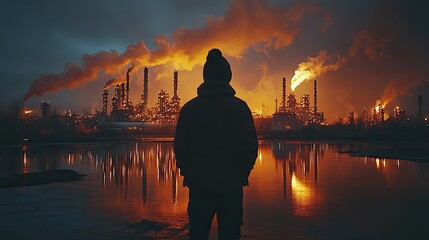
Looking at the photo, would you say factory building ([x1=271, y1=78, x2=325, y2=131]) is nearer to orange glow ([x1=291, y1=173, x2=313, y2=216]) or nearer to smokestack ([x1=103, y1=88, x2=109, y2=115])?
smokestack ([x1=103, y1=88, x2=109, y2=115])

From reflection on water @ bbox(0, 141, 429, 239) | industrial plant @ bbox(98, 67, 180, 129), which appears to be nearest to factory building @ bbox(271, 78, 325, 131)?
industrial plant @ bbox(98, 67, 180, 129)

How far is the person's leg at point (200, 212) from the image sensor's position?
4.05 metres

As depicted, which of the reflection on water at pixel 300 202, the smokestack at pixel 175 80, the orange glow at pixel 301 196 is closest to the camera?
the reflection on water at pixel 300 202

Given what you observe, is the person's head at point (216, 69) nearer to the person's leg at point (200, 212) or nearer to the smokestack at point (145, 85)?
the person's leg at point (200, 212)

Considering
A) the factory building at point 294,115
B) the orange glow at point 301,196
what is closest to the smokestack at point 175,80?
the factory building at point 294,115

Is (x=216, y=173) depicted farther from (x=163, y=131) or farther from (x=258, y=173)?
(x=163, y=131)

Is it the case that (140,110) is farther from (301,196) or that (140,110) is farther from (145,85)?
(301,196)

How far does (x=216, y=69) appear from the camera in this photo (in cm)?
424

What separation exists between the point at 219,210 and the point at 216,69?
135 cm

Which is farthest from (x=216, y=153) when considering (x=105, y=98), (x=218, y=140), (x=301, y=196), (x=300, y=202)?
(x=105, y=98)

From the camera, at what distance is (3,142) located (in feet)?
221

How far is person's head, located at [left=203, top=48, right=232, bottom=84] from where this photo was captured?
167 inches

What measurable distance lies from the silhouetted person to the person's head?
0.28ft

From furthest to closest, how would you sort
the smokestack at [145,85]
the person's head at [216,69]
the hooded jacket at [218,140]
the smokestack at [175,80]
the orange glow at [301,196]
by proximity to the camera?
the smokestack at [175,80], the smokestack at [145,85], the orange glow at [301,196], the person's head at [216,69], the hooded jacket at [218,140]
